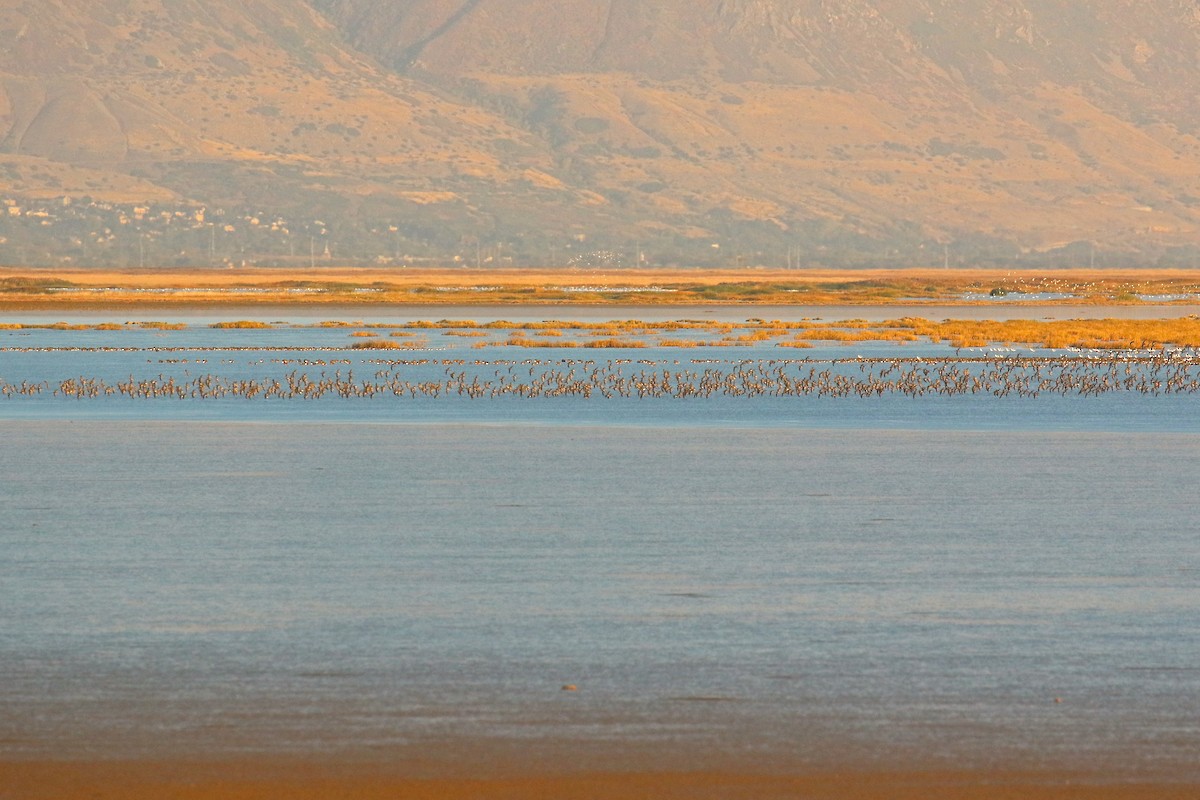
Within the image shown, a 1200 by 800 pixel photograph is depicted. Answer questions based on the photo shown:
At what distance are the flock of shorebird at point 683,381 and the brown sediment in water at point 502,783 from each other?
3575 centimetres

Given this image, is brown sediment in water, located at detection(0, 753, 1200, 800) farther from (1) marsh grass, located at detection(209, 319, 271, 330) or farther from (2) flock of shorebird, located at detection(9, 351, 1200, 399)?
(1) marsh grass, located at detection(209, 319, 271, 330)

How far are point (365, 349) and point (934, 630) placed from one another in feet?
191

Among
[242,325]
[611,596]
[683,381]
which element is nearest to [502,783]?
[611,596]

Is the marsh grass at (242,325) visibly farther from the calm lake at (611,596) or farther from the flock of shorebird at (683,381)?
the calm lake at (611,596)

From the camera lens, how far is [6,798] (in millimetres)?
10531

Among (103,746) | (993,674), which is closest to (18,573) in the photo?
(103,746)

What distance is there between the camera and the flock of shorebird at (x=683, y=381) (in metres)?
47.9

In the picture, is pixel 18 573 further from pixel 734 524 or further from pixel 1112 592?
pixel 1112 592

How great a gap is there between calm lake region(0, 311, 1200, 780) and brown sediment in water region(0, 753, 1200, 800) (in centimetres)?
31

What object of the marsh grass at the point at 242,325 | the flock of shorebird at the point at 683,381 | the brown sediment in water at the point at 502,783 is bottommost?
the marsh grass at the point at 242,325

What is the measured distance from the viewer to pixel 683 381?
5262 centimetres

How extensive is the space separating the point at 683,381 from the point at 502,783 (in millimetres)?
41963

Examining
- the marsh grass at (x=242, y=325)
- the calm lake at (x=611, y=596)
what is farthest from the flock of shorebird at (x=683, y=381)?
the marsh grass at (x=242, y=325)

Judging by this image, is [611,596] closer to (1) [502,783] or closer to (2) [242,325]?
(1) [502,783]
